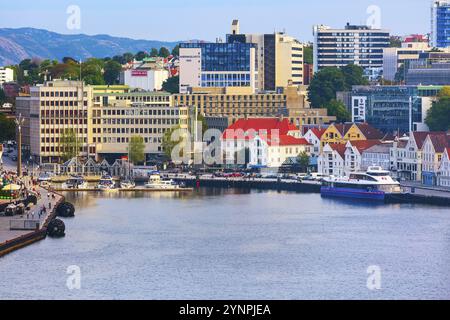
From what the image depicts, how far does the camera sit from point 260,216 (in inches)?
1512

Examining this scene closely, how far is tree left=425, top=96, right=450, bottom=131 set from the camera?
5444 centimetres

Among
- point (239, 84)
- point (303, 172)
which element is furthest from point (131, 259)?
point (239, 84)

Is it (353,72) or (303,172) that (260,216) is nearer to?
(303,172)

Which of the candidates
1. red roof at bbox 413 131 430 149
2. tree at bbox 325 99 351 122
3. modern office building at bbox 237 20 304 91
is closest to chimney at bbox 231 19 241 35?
modern office building at bbox 237 20 304 91

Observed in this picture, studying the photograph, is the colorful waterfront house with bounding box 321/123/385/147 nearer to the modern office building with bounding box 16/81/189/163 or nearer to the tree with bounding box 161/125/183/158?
the tree with bounding box 161/125/183/158

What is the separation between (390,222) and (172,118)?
20.8 m

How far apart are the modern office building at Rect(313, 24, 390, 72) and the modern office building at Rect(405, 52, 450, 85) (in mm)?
18430

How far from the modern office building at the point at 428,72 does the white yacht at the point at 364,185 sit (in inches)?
707

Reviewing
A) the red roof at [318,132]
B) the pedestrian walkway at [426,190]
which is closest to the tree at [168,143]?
the red roof at [318,132]

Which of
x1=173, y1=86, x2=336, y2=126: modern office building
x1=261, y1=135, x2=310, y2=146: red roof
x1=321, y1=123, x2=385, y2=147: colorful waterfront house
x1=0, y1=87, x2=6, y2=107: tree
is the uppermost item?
x1=0, y1=87, x2=6, y2=107: tree

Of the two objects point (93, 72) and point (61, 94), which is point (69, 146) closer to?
point (61, 94)

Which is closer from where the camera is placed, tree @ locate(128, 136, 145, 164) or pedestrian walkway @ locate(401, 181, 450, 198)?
pedestrian walkway @ locate(401, 181, 450, 198)

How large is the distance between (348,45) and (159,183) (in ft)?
132

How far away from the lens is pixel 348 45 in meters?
87.0
